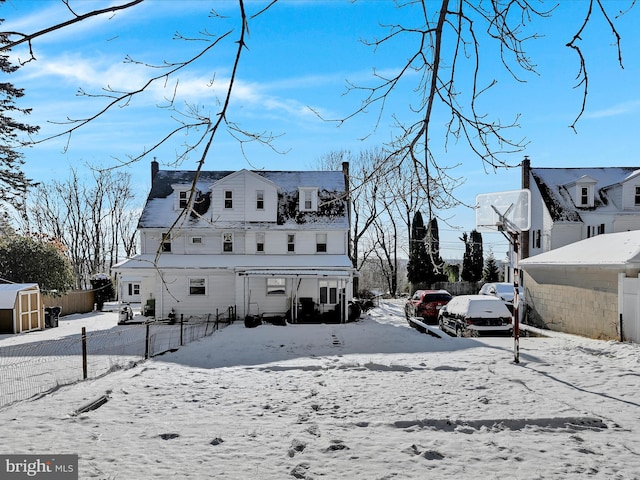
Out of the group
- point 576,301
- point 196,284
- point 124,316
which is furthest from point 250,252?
point 576,301

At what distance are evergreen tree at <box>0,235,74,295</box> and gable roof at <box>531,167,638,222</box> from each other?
29.8 metres

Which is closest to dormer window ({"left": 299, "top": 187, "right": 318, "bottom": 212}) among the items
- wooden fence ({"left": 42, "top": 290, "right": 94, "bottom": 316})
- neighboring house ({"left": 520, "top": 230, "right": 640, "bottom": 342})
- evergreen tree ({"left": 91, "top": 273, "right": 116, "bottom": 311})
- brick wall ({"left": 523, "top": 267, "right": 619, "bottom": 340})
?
neighboring house ({"left": 520, "top": 230, "right": 640, "bottom": 342})

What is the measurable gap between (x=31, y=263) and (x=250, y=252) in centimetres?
1240

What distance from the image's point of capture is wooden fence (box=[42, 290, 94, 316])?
31.0 meters

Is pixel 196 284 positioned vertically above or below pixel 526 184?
below

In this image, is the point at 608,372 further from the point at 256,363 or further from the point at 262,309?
the point at 262,309

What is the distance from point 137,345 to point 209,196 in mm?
12139

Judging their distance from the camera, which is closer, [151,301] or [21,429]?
[21,429]

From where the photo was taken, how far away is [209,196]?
91.5 feet

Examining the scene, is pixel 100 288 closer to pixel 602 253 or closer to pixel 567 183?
pixel 602 253

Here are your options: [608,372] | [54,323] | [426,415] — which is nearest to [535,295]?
[608,372]

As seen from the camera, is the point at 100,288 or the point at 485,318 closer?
the point at 485,318

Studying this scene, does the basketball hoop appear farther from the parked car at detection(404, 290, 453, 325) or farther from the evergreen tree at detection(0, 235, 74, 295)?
→ the evergreen tree at detection(0, 235, 74, 295)

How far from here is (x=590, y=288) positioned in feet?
53.9
